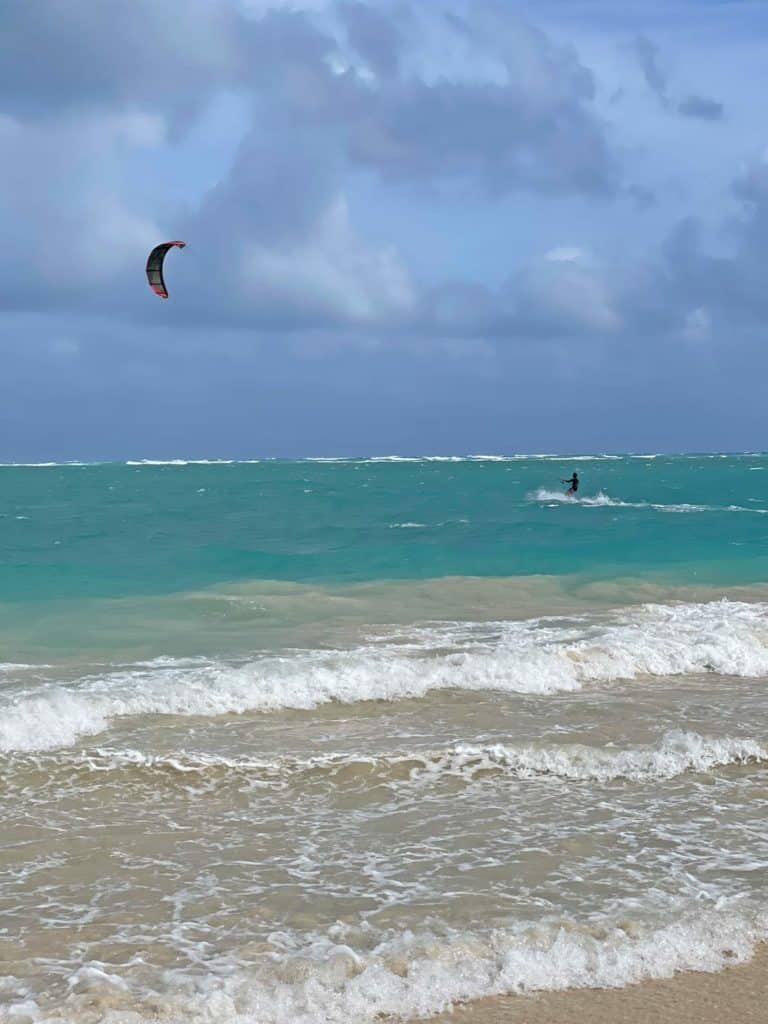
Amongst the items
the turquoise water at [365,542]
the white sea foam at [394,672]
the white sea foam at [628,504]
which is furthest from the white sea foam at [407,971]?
the white sea foam at [628,504]

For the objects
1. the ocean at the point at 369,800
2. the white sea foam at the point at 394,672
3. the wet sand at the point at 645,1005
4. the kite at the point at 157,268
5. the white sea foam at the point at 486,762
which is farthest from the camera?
the kite at the point at 157,268

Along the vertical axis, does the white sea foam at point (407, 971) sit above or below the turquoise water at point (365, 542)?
above

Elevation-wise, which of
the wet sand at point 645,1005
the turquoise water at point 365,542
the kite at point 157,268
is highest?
the kite at point 157,268

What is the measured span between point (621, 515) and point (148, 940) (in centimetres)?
4451

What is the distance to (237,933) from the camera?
235 inches

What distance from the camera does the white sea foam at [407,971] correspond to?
16.9ft

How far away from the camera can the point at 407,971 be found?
18.0 feet

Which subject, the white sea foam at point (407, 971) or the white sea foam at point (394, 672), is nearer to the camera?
the white sea foam at point (407, 971)

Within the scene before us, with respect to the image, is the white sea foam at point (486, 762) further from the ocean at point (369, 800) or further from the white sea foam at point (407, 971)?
the white sea foam at point (407, 971)

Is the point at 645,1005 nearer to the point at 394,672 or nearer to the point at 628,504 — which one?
the point at 394,672

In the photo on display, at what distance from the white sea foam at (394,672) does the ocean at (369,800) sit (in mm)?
54

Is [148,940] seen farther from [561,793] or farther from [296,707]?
[296,707]

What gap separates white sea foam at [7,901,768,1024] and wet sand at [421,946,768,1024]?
0.08 metres

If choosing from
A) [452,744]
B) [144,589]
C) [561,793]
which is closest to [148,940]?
[561,793]
